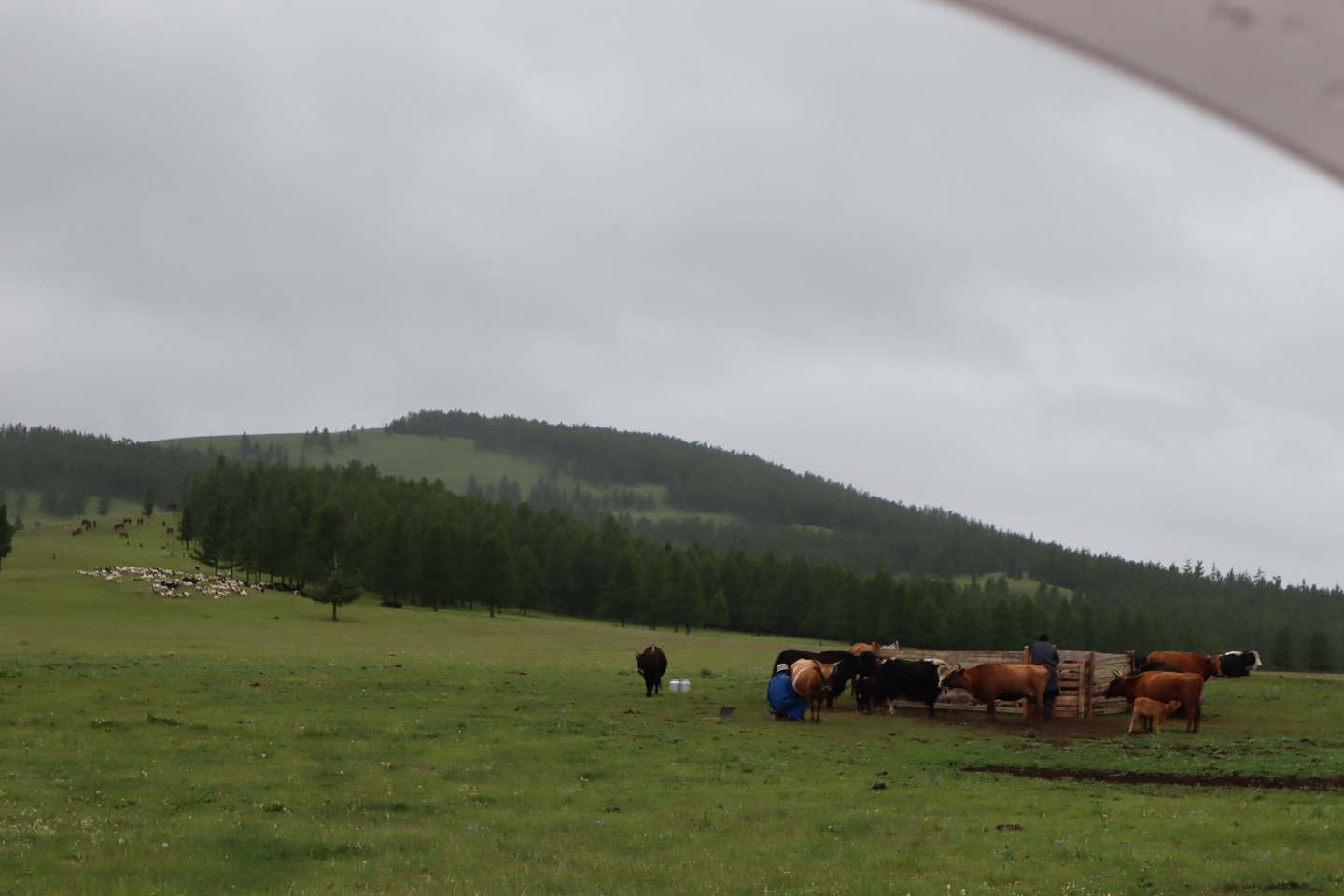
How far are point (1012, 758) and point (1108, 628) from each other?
116781 mm

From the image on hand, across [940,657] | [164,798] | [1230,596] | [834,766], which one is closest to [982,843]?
[834,766]

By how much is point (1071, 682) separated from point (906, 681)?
487 cm

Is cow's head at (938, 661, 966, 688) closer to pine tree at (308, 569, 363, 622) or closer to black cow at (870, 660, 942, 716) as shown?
black cow at (870, 660, 942, 716)

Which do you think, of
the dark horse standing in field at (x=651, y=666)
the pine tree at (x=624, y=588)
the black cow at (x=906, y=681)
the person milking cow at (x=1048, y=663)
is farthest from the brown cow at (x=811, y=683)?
the pine tree at (x=624, y=588)

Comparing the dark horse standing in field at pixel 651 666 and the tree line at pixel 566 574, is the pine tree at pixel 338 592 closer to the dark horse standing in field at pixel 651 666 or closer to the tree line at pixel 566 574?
the tree line at pixel 566 574

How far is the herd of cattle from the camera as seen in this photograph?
23312 millimetres

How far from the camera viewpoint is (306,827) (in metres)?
12.0

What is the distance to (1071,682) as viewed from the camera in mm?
27281

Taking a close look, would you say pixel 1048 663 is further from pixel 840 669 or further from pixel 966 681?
pixel 840 669

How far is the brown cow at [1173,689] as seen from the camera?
23.0m

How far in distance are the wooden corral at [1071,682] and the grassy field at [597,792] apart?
2.77 ft

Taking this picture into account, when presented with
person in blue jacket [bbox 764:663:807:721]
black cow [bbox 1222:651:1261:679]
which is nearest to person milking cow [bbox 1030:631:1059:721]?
person in blue jacket [bbox 764:663:807:721]

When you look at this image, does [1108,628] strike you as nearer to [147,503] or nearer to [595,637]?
[595,637]

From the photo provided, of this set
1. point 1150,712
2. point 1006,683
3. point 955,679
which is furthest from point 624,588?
point 1150,712
